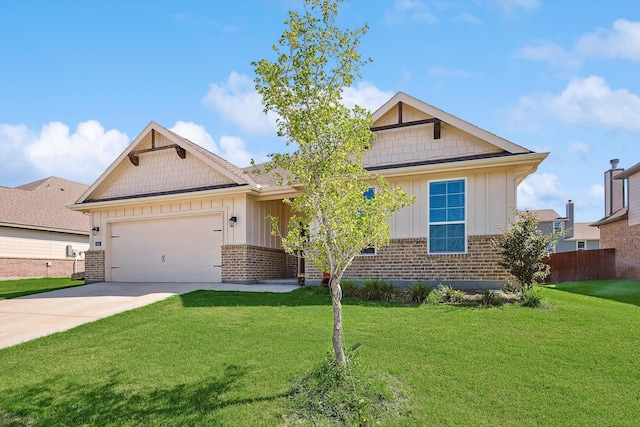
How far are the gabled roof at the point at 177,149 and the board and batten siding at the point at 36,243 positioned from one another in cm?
771

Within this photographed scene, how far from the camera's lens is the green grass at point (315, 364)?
455 cm

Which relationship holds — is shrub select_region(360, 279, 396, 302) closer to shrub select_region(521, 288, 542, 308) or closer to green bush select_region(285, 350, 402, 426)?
shrub select_region(521, 288, 542, 308)

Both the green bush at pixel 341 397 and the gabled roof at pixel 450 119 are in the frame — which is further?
the gabled roof at pixel 450 119

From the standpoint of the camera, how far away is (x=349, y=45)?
519 cm

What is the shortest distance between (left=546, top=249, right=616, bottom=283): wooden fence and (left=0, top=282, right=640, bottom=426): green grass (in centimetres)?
1179

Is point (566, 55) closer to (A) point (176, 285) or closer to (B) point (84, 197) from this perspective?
(A) point (176, 285)

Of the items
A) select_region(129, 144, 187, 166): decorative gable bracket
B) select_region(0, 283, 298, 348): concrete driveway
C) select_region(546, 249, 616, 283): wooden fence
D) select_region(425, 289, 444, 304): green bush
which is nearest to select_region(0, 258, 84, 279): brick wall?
select_region(0, 283, 298, 348): concrete driveway

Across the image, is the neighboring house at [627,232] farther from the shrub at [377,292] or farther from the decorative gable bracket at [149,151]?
the decorative gable bracket at [149,151]

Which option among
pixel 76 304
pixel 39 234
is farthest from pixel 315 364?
pixel 39 234

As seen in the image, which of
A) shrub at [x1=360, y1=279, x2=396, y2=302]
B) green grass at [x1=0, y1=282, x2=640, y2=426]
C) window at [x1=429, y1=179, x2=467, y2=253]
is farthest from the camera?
window at [x1=429, y1=179, x2=467, y2=253]

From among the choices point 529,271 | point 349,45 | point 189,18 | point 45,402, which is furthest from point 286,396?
point 189,18

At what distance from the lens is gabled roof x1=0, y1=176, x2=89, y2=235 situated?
21625 millimetres

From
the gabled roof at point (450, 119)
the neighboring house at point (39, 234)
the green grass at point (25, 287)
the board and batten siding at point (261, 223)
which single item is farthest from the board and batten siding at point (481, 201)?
the neighboring house at point (39, 234)

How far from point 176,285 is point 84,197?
6092 mm
